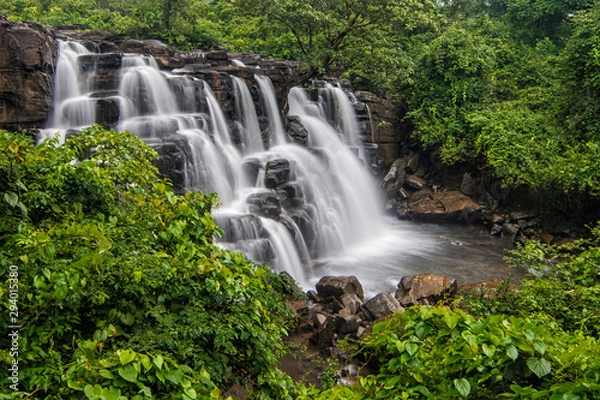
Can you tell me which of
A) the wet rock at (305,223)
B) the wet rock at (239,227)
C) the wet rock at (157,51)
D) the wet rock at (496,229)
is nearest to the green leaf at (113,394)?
the wet rock at (239,227)

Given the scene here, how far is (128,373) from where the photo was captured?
9.02ft

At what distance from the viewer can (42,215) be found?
453cm

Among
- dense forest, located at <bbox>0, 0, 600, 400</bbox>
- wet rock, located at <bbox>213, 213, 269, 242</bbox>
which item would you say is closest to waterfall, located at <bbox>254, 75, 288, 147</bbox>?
wet rock, located at <bbox>213, 213, 269, 242</bbox>

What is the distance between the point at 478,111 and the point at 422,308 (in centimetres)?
1681

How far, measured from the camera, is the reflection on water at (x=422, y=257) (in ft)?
40.2

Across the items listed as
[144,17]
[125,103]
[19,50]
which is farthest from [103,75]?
[144,17]

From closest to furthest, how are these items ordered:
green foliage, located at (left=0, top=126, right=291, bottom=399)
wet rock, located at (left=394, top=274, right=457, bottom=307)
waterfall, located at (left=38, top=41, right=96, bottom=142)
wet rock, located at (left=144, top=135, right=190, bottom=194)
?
1. green foliage, located at (left=0, top=126, right=291, bottom=399)
2. wet rock, located at (left=394, top=274, right=457, bottom=307)
3. wet rock, located at (left=144, top=135, right=190, bottom=194)
4. waterfall, located at (left=38, top=41, right=96, bottom=142)

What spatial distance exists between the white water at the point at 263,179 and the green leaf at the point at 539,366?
8.43 metres

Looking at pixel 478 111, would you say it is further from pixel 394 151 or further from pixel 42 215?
pixel 42 215

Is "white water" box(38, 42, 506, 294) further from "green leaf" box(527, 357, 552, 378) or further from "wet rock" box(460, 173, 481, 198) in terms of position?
"green leaf" box(527, 357, 552, 378)

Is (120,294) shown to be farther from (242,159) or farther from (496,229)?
(496,229)

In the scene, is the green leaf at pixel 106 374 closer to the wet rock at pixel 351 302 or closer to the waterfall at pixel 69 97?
the wet rock at pixel 351 302

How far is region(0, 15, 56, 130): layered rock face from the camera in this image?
1206 centimetres

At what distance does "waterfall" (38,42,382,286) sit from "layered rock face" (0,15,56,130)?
0.61m
